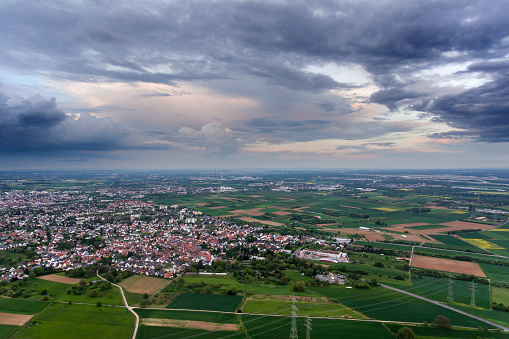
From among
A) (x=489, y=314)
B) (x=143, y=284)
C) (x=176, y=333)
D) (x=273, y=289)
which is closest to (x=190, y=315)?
(x=176, y=333)

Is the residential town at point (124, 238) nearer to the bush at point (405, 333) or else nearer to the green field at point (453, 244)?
the green field at point (453, 244)

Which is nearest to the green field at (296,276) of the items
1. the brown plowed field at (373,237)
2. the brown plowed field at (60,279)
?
the brown plowed field at (373,237)

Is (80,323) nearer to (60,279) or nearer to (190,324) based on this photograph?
(190,324)

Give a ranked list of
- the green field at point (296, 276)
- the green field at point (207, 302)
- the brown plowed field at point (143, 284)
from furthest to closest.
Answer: the green field at point (296, 276)
the brown plowed field at point (143, 284)
the green field at point (207, 302)

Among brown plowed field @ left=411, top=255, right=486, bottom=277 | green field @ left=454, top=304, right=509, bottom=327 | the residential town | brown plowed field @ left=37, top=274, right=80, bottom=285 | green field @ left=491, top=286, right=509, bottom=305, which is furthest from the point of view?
the residential town

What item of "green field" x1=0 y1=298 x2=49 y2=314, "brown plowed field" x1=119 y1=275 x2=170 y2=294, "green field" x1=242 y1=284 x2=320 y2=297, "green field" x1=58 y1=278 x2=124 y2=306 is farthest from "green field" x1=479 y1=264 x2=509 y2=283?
"green field" x1=0 y1=298 x2=49 y2=314

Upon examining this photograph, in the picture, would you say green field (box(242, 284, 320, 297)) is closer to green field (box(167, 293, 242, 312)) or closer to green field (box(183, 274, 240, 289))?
green field (box(183, 274, 240, 289))
